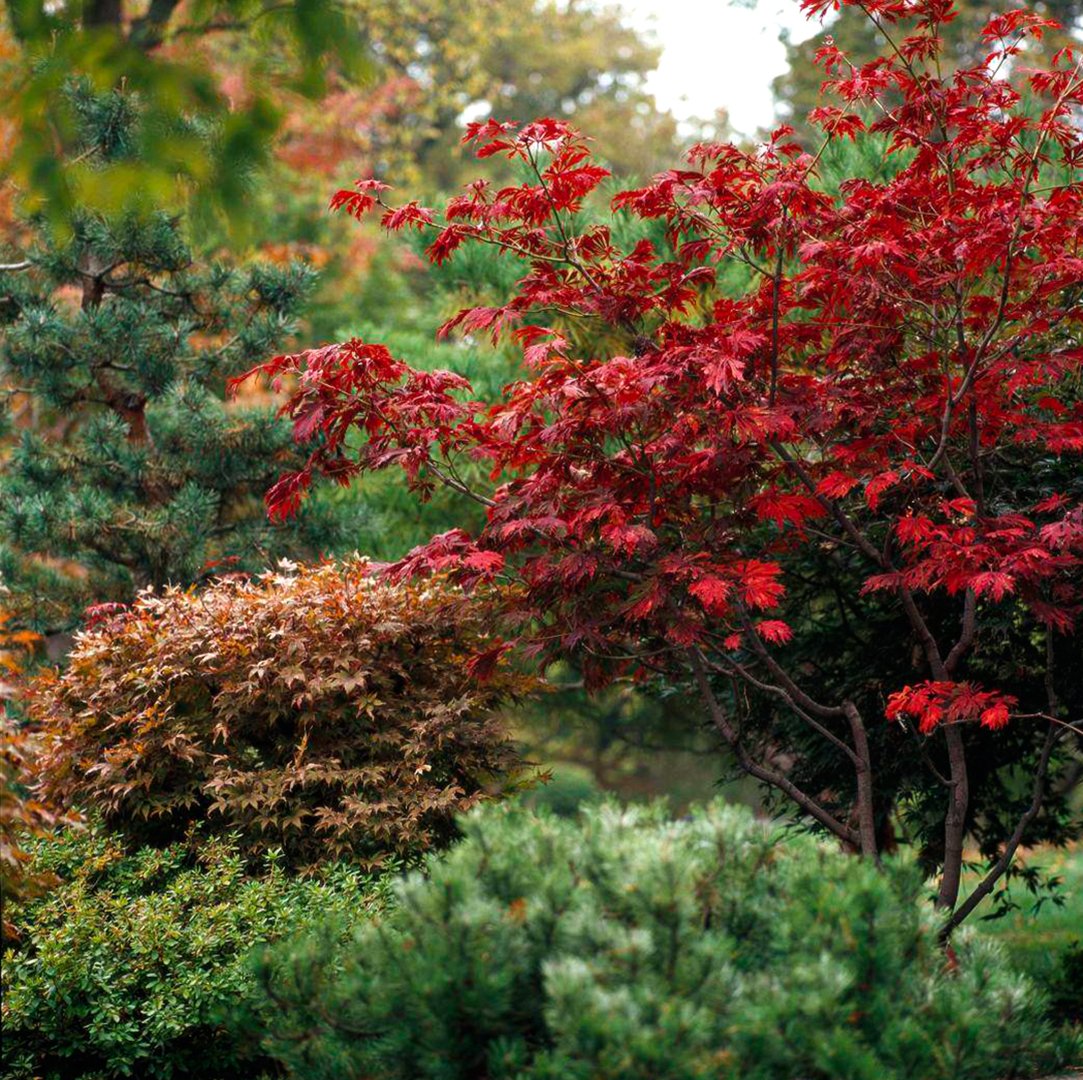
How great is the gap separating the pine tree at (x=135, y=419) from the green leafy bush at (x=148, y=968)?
296cm

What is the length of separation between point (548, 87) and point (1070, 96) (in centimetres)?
1974

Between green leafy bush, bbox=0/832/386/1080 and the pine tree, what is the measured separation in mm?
2965

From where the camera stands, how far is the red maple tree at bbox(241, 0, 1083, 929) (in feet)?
14.5

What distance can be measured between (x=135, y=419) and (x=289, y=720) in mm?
3368

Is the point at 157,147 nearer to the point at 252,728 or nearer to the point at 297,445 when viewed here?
the point at 252,728

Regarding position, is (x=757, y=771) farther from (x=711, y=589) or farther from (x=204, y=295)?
(x=204, y=295)

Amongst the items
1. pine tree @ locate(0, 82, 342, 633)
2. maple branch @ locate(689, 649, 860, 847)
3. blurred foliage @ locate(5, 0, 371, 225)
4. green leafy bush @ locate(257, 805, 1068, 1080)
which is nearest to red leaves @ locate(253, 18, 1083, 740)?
maple branch @ locate(689, 649, 860, 847)

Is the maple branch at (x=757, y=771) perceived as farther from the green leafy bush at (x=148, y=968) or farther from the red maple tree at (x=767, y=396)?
the green leafy bush at (x=148, y=968)

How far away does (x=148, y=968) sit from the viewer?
14.2ft

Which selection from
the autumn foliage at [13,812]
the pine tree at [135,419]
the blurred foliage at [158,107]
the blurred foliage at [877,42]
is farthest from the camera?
the blurred foliage at [877,42]

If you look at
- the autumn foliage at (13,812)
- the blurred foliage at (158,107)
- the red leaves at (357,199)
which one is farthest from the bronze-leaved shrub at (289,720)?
the blurred foliage at (158,107)

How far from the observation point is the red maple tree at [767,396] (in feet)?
14.5

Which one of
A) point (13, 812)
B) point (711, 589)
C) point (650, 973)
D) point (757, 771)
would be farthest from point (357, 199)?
point (650, 973)

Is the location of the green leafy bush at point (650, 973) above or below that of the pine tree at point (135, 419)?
below
